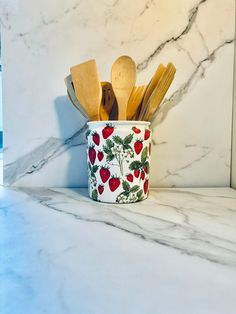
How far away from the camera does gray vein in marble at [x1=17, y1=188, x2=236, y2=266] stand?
14.0 inches

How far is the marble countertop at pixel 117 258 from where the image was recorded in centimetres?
25

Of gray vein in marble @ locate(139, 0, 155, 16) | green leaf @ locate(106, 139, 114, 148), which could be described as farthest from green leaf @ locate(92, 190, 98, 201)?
gray vein in marble @ locate(139, 0, 155, 16)

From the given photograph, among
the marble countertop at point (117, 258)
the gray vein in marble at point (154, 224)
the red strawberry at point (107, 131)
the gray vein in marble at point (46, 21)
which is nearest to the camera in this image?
the marble countertop at point (117, 258)

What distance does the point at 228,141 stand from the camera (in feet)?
2.49

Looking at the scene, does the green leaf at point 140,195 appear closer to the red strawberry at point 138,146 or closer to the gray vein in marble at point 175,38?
the red strawberry at point 138,146

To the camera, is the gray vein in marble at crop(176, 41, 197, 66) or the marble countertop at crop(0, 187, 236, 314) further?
the gray vein in marble at crop(176, 41, 197, 66)

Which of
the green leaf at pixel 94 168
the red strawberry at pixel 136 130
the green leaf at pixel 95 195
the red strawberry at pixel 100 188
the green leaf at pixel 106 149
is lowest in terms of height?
the green leaf at pixel 95 195

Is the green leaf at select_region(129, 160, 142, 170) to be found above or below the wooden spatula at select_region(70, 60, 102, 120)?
below

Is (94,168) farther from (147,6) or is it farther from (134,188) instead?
(147,6)

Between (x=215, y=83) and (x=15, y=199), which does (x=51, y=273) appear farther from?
(x=215, y=83)

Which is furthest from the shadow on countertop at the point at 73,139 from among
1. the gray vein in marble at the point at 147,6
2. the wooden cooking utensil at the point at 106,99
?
the gray vein in marble at the point at 147,6

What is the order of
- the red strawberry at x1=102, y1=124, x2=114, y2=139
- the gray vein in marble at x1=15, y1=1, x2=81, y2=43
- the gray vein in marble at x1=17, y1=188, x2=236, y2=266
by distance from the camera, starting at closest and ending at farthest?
the gray vein in marble at x1=17, y1=188, x2=236, y2=266 → the red strawberry at x1=102, y1=124, x2=114, y2=139 → the gray vein in marble at x1=15, y1=1, x2=81, y2=43

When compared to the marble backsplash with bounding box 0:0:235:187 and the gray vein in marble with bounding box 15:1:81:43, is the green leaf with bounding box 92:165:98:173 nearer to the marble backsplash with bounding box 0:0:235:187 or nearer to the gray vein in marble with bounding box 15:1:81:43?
the marble backsplash with bounding box 0:0:235:187

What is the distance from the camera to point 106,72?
72 centimetres
